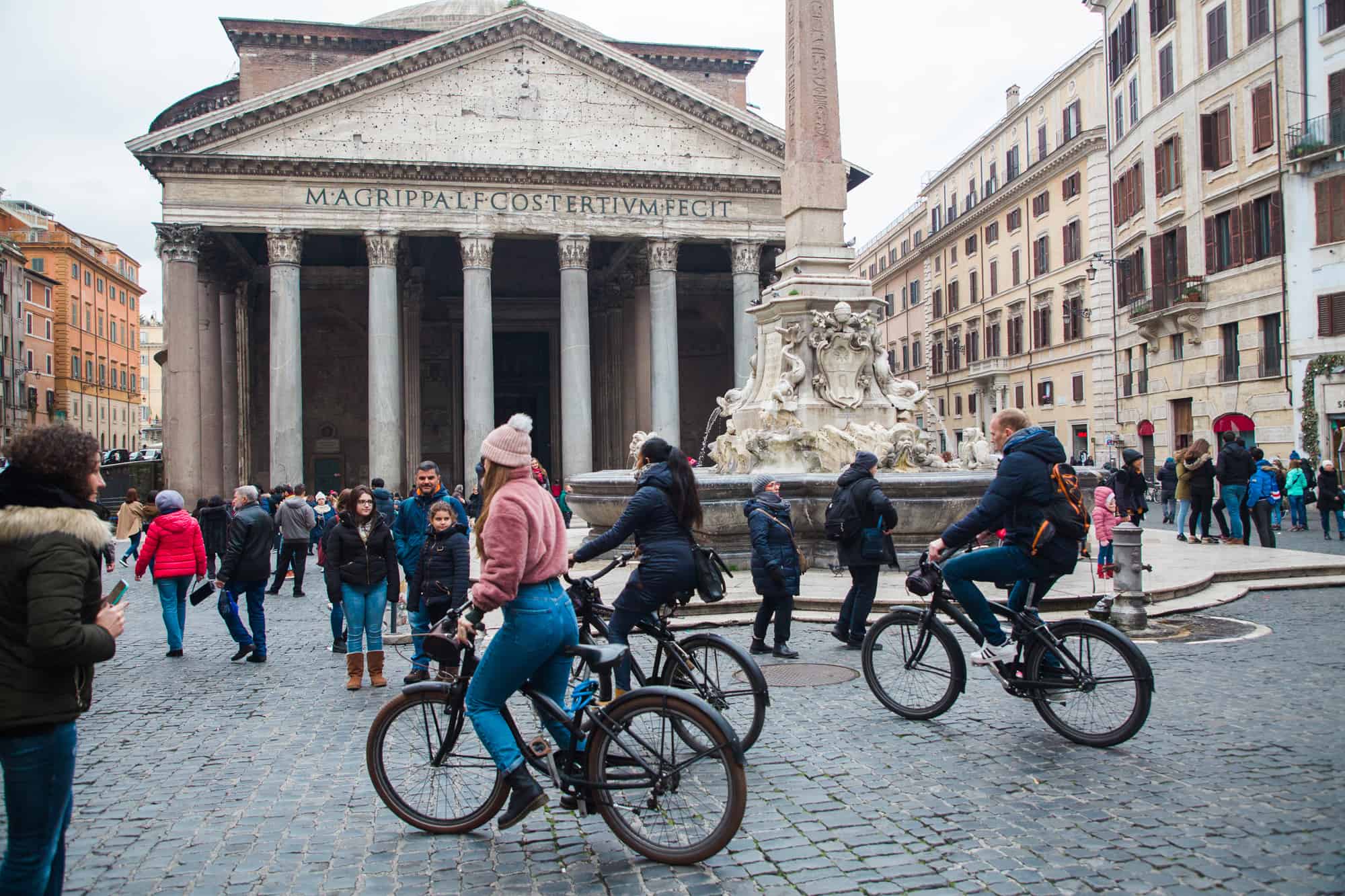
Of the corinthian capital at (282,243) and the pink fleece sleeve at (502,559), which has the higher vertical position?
the corinthian capital at (282,243)

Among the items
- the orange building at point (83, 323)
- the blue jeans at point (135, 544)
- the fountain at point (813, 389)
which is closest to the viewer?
the fountain at point (813, 389)

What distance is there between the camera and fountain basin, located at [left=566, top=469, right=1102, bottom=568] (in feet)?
35.3

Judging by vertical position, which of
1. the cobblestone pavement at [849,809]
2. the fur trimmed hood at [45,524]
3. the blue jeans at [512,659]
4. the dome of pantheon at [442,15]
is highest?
the dome of pantheon at [442,15]

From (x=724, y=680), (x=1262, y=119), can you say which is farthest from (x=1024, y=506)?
(x=1262, y=119)

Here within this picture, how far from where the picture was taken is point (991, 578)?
5426 millimetres

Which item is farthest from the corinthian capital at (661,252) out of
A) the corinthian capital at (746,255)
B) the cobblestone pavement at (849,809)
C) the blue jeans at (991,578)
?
the blue jeans at (991,578)

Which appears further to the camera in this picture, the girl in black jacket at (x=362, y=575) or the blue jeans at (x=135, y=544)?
the blue jeans at (x=135, y=544)

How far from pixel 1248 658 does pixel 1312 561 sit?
17.6ft

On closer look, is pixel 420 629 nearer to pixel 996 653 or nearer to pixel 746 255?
pixel 996 653

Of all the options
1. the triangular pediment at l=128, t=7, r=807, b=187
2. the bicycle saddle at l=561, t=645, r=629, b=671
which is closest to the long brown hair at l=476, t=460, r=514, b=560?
the bicycle saddle at l=561, t=645, r=629, b=671

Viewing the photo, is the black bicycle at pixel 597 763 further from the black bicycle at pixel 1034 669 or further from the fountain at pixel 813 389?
the fountain at pixel 813 389

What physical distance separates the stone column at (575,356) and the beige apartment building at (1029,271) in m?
11.6

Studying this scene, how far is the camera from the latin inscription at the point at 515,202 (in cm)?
2981

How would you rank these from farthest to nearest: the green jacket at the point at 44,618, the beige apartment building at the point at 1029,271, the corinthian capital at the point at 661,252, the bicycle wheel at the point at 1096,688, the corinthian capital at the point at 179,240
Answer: the beige apartment building at the point at 1029,271, the corinthian capital at the point at 661,252, the corinthian capital at the point at 179,240, the bicycle wheel at the point at 1096,688, the green jacket at the point at 44,618
